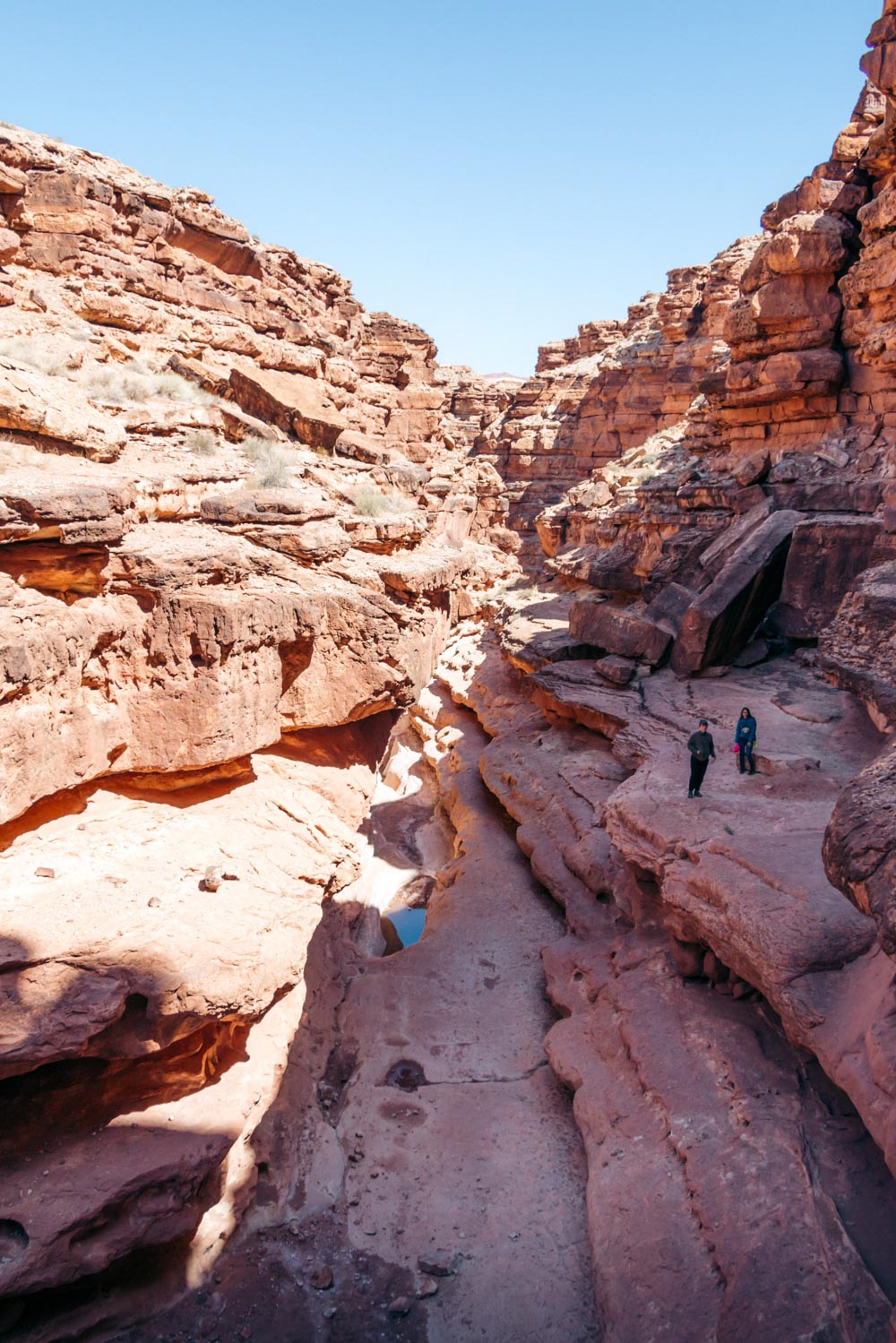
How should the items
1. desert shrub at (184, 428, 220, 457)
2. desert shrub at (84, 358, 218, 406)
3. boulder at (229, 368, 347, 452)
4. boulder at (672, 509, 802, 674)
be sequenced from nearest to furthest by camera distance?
desert shrub at (184, 428, 220, 457) < desert shrub at (84, 358, 218, 406) < boulder at (229, 368, 347, 452) < boulder at (672, 509, 802, 674)

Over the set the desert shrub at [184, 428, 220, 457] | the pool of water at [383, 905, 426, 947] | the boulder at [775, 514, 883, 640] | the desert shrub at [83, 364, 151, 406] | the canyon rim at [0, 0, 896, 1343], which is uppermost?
the desert shrub at [83, 364, 151, 406]

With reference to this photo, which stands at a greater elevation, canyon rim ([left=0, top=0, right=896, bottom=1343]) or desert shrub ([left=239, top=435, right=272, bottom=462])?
desert shrub ([left=239, top=435, right=272, bottom=462])

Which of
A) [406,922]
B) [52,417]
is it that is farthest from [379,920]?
[52,417]

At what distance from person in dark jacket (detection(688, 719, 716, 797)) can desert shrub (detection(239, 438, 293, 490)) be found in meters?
6.09

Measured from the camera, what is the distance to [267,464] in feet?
31.4

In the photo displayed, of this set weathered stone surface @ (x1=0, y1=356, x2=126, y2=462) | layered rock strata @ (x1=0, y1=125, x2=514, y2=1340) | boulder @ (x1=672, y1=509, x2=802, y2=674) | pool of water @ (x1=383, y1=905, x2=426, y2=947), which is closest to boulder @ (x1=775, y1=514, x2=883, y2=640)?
boulder @ (x1=672, y1=509, x2=802, y2=674)

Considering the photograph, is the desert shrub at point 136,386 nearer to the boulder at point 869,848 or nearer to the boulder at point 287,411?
the boulder at point 287,411

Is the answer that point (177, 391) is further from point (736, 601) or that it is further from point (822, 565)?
point (822, 565)

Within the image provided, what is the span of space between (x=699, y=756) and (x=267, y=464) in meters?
6.65

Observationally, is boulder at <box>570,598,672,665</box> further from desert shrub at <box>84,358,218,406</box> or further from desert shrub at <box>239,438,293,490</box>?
desert shrub at <box>84,358,218,406</box>

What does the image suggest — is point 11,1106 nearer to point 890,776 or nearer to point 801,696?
point 890,776

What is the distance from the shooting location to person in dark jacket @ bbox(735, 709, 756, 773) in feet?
30.0

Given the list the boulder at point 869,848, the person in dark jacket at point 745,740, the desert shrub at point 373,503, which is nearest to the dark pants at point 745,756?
the person in dark jacket at point 745,740

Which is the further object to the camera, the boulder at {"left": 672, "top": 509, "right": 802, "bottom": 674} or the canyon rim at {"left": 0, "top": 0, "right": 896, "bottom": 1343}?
the boulder at {"left": 672, "top": 509, "right": 802, "bottom": 674}
